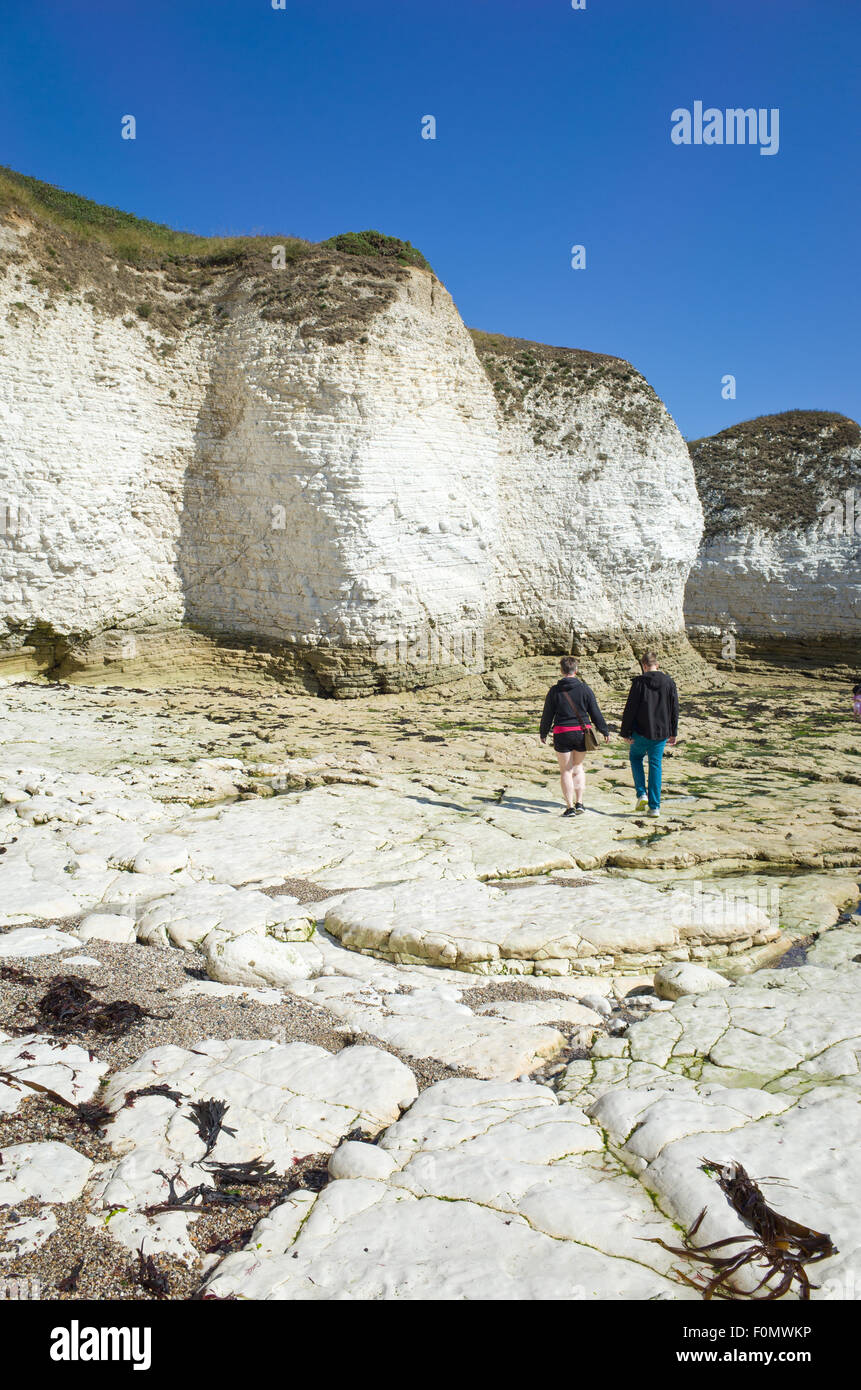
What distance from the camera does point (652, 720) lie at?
929 centimetres

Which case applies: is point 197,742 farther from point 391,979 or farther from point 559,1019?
point 559,1019

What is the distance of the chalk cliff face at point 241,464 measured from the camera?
15.1m

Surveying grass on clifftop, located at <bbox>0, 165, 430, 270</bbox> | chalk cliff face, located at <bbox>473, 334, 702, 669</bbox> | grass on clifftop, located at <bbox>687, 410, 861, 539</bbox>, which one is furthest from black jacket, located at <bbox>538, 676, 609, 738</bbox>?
grass on clifftop, located at <bbox>687, 410, 861, 539</bbox>

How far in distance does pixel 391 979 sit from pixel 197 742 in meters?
7.59

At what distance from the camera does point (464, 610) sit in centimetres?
1900

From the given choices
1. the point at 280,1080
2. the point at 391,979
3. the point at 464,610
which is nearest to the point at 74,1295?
the point at 280,1080

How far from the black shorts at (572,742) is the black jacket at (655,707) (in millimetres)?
538

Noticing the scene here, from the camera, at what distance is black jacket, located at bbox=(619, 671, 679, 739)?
9258 millimetres

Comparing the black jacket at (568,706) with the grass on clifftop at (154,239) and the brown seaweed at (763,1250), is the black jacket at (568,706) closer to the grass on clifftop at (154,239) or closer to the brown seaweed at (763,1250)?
the brown seaweed at (763,1250)

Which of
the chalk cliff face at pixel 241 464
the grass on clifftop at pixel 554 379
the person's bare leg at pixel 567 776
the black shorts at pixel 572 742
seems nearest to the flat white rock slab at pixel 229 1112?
the person's bare leg at pixel 567 776

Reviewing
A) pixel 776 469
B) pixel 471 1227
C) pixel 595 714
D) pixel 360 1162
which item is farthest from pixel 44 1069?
pixel 776 469

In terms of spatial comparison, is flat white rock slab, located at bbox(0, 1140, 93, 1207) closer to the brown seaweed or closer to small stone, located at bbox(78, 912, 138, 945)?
the brown seaweed

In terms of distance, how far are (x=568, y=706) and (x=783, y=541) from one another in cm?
2236

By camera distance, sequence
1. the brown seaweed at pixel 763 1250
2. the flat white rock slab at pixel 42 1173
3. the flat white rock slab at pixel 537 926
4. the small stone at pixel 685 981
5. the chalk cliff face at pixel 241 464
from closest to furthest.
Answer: the brown seaweed at pixel 763 1250
the flat white rock slab at pixel 42 1173
the small stone at pixel 685 981
the flat white rock slab at pixel 537 926
the chalk cliff face at pixel 241 464
